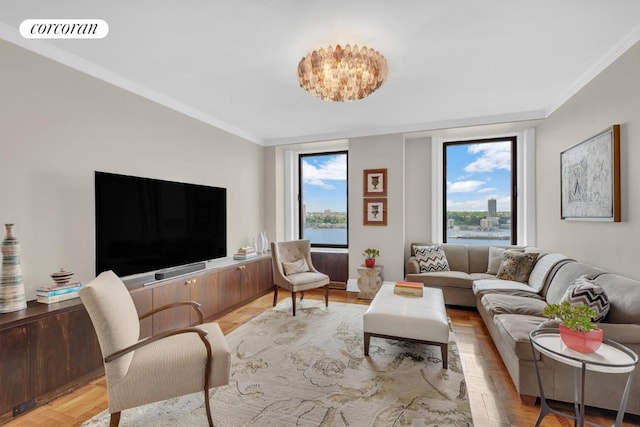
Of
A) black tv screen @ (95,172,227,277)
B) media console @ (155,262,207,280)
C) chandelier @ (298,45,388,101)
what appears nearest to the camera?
chandelier @ (298,45,388,101)

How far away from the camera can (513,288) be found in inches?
128

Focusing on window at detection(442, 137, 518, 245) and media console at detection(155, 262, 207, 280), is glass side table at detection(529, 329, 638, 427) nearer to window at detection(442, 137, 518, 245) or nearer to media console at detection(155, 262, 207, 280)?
media console at detection(155, 262, 207, 280)

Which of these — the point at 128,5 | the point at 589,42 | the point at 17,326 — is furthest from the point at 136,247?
the point at 589,42

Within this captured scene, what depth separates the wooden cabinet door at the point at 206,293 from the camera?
3211mm

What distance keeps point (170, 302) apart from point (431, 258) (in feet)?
11.3

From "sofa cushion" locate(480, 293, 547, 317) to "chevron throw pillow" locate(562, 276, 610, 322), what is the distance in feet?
1.23

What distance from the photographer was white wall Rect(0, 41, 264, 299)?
2.14 meters

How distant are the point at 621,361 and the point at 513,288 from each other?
1945 mm

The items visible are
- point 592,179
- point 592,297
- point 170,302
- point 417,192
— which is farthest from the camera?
point 417,192

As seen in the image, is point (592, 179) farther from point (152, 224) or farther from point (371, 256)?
point (152, 224)

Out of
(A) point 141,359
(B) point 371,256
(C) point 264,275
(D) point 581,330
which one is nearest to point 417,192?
(B) point 371,256

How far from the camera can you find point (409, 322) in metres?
2.46

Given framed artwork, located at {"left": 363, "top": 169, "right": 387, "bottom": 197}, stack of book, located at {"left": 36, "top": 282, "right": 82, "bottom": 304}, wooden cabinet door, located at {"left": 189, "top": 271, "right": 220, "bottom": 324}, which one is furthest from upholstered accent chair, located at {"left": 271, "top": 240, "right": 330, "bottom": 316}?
stack of book, located at {"left": 36, "top": 282, "right": 82, "bottom": 304}

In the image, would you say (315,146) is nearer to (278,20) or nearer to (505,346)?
(278,20)
